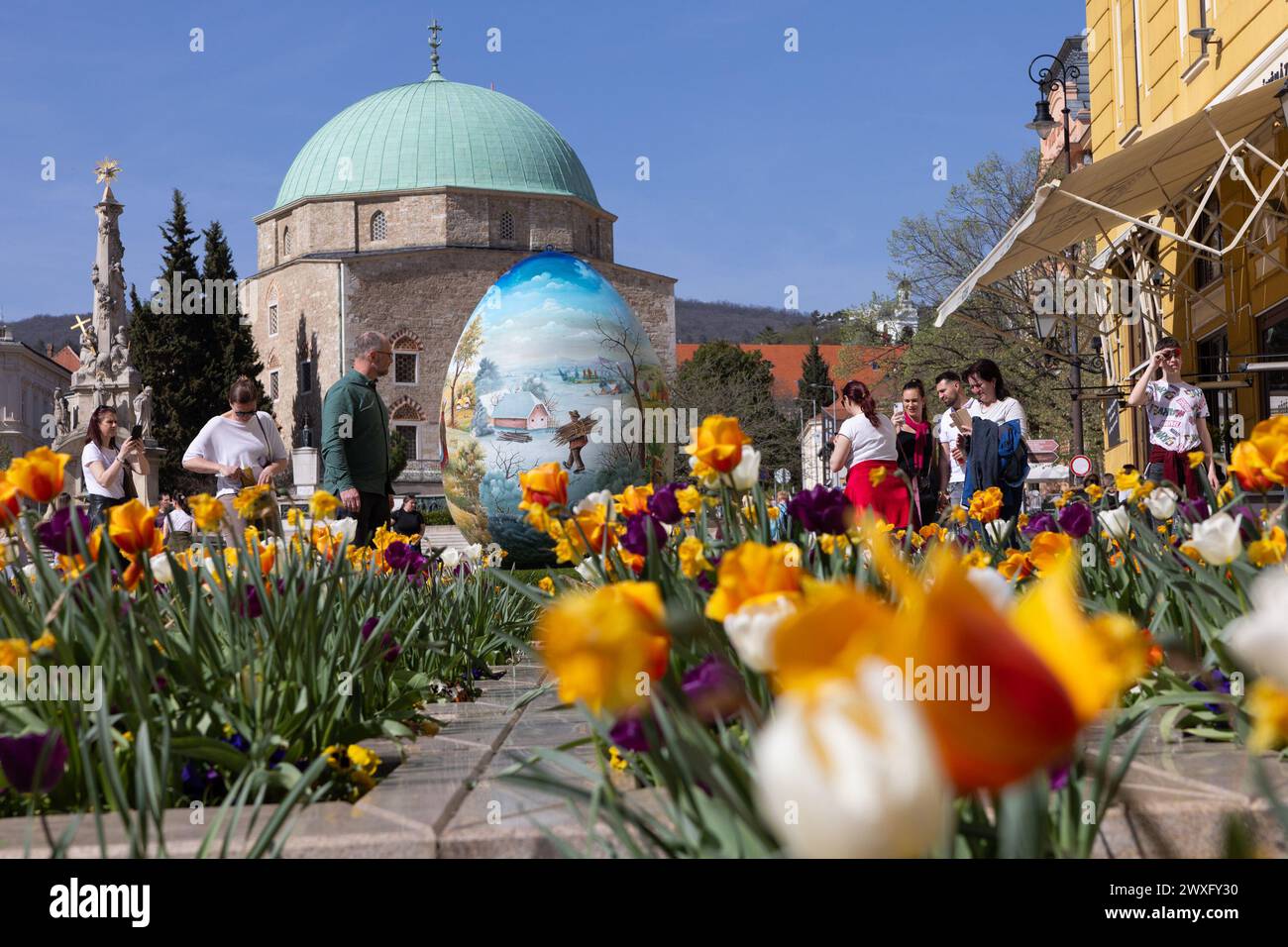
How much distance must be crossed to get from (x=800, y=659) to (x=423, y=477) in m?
58.2

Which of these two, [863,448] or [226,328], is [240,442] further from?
[226,328]

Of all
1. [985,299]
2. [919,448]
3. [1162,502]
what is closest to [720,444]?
[1162,502]

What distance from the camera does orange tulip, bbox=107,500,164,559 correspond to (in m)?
2.82

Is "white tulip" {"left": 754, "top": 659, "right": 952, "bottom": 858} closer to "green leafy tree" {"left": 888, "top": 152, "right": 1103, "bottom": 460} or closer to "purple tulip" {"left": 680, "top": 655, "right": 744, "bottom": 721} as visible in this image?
"purple tulip" {"left": 680, "top": 655, "right": 744, "bottom": 721}

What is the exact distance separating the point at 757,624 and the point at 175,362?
59.6 metres

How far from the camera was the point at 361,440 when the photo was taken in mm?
7625

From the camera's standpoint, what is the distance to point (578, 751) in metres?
3.33

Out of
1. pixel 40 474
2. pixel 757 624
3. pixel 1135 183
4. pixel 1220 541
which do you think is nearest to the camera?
pixel 757 624

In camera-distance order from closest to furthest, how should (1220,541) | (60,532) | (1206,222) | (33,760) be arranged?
1. (33,760)
2. (1220,541)
3. (60,532)
4. (1206,222)

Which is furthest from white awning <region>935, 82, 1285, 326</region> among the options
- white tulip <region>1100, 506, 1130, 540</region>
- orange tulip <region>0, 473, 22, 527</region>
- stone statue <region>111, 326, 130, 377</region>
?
Answer: stone statue <region>111, 326, 130, 377</region>

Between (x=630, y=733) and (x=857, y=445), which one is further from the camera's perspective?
(x=857, y=445)

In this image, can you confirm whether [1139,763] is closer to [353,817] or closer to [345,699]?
[353,817]

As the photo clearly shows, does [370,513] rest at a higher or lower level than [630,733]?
higher

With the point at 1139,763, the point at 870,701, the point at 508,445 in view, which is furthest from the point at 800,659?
the point at 508,445
